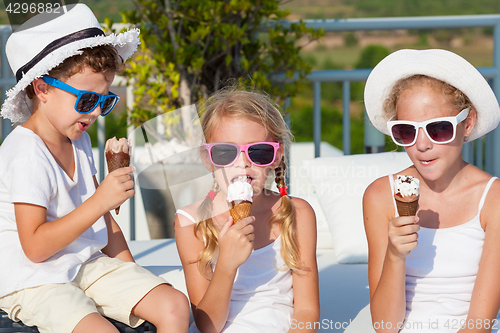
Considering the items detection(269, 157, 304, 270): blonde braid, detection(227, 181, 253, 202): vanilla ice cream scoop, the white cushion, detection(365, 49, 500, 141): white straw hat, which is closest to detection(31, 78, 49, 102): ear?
detection(227, 181, 253, 202): vanilla ice cream scoop

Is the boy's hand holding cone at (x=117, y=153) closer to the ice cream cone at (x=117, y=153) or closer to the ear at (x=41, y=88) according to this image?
the ice cream cone at (x=117, y=153)

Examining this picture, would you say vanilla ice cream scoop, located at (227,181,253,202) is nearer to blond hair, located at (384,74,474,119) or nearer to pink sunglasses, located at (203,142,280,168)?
pink sunglasses, located at (203,142,280,168)

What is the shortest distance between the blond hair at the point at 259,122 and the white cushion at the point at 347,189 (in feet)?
2.90

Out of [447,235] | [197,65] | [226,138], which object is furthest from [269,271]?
[197,65]

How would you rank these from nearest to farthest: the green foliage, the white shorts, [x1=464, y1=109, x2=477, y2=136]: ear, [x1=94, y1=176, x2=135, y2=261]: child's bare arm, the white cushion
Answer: the white shorts < [x1=464, y1=109, x2=477, y2=136]: ear < [x1=94, y1=176, x2=135, y2=261]: child's bare arm < the white cushion < the green foliage

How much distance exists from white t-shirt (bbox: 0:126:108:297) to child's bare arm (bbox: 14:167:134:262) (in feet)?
0.15

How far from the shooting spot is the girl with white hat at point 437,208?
59.5 inches

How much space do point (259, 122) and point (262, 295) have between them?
0.57m

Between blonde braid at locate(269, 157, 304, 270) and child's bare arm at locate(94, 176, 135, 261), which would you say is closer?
blonde braid at locate(269, 157, 304, 270)

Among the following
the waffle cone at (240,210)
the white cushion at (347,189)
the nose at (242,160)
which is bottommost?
the white cushion at (347,189)

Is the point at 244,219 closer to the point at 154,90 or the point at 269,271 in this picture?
the point at 269,271

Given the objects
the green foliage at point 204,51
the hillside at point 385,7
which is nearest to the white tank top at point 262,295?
the green foliage at point 204,51

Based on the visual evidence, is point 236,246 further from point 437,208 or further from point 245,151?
point 437,208

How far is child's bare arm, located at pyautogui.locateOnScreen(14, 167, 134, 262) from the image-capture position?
1412mm
